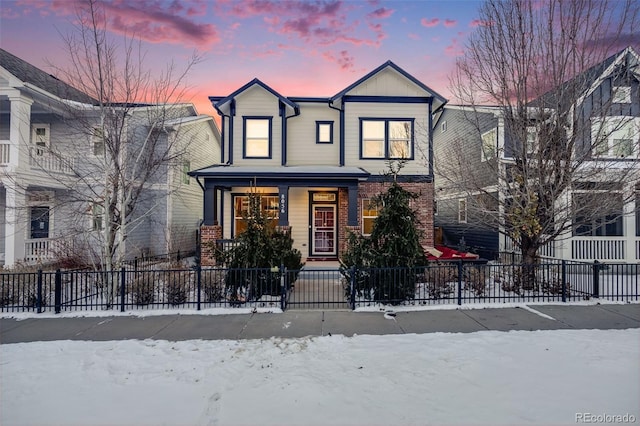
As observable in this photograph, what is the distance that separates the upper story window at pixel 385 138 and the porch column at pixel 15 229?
13.7 metres

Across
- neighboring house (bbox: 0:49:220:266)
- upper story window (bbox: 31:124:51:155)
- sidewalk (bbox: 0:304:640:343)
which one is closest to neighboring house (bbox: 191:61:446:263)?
neighboring house (bbox: 0:49:220:266)

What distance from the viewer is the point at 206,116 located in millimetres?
19156

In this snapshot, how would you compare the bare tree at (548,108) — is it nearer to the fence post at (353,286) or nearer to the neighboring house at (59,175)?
the fence post at (353,286)

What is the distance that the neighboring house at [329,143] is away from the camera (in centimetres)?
1438

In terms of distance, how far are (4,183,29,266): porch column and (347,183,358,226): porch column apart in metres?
12.3

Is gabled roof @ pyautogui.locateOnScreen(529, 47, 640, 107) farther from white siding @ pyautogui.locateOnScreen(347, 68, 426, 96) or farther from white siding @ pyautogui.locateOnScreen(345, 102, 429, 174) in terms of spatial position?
white siding @ pyautogui.locateOnScreen(347, 68, 426, 96)

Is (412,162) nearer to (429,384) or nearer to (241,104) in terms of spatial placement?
(241,104)

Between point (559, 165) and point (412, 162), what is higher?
point (412, 162)

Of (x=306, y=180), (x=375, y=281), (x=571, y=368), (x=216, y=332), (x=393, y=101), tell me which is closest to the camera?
(x=571, y=368)

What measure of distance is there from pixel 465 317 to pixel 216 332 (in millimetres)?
5451

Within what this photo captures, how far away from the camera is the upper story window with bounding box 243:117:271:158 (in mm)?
14812

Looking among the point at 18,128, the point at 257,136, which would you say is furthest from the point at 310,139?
the point at 18,128

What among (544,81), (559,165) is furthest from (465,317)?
(544,81)

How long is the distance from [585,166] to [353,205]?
7.68 m
